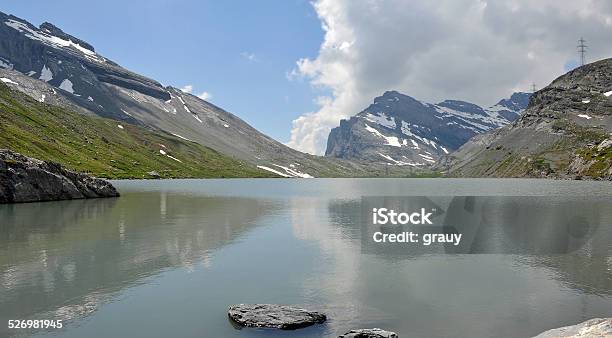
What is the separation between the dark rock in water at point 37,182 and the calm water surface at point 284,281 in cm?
4147

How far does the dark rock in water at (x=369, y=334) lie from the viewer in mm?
20141

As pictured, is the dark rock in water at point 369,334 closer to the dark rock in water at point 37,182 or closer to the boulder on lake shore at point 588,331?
the boulder on lake shore at point 588,331

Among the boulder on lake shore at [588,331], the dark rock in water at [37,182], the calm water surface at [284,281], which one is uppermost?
the dark rock in water at [37,182]

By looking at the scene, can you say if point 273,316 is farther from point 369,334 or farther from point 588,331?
point 588,331

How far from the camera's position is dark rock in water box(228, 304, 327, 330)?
22.6 metres

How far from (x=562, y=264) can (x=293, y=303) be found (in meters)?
25.0

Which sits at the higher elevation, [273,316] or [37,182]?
[37,182]

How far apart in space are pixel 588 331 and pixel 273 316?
14.1 meters

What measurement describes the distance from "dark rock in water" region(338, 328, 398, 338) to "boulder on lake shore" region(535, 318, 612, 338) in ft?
20.9

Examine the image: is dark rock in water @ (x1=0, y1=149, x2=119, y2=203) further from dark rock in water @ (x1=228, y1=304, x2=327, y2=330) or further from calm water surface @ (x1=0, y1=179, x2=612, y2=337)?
dark rock in water @ (x1=228, y1=304, x2=327, y2=330)

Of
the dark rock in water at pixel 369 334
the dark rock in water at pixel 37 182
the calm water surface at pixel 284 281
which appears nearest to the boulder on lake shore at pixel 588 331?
the calm water surface at pixel 284 281

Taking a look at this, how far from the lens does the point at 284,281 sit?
106ft

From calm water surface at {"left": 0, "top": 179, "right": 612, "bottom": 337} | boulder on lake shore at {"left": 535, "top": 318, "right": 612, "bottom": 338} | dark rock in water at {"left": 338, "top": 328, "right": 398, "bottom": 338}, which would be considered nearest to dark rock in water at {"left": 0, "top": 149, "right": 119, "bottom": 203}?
calm water surface at {"left": 0, "top": 179, "right": 612, "bottom": 337}

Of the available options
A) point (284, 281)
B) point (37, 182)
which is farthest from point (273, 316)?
point (37, 182)
